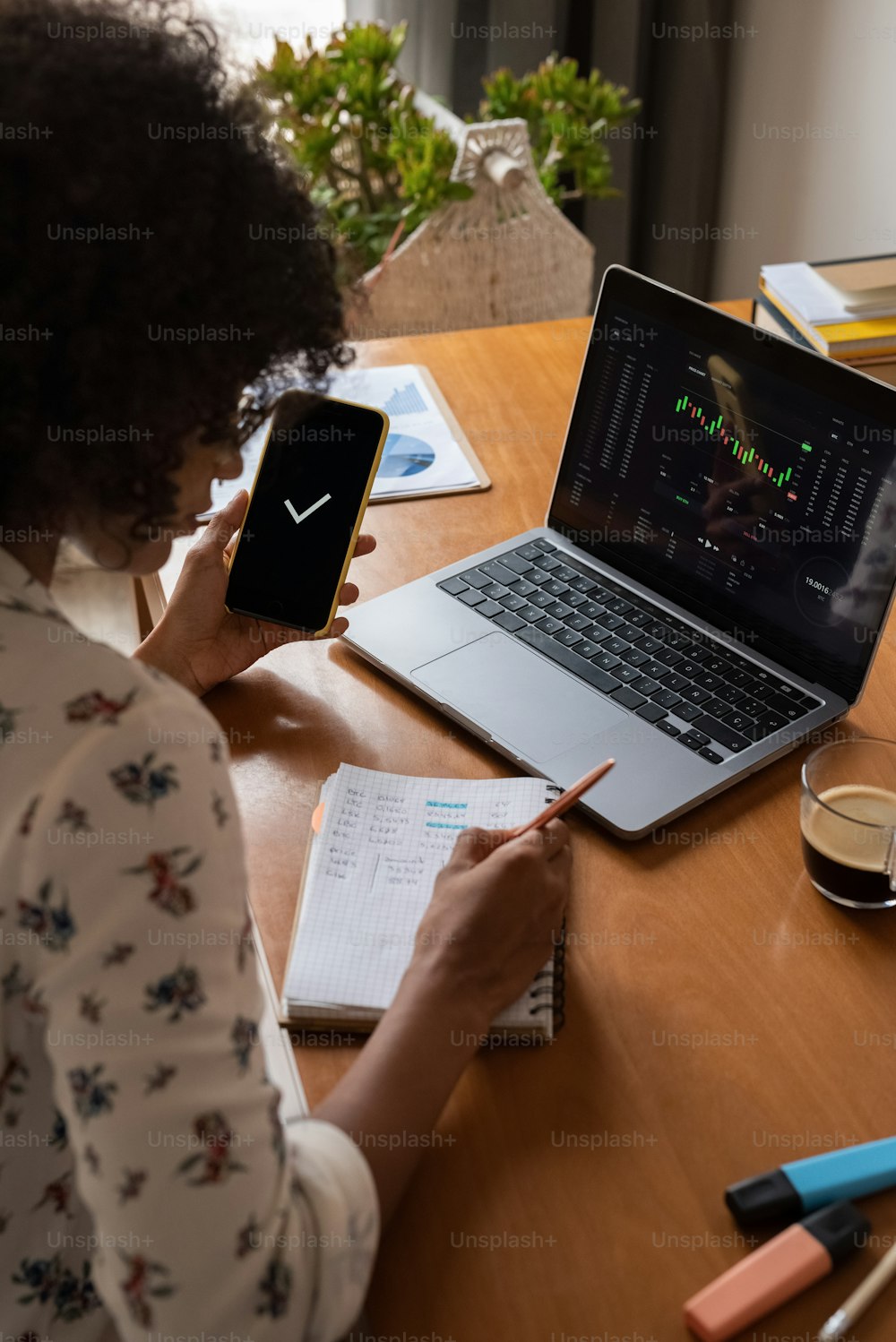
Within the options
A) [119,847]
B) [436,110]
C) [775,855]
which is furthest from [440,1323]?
[436,110]

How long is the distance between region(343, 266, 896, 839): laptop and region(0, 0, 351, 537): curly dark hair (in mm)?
427

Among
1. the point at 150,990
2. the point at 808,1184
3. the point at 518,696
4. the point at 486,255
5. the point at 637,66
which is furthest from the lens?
the point at 637,66

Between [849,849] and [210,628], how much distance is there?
1.75 ft

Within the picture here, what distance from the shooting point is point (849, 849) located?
821 millimetres

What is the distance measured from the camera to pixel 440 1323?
613 mm

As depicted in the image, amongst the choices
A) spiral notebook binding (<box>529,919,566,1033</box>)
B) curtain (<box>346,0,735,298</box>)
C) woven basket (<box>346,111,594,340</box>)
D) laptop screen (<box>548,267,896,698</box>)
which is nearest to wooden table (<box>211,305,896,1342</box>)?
spiral notebook binding (<box>529,919,566,1033</box>)

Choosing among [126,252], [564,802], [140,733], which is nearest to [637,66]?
[564,802]

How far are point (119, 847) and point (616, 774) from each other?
47 centimetres

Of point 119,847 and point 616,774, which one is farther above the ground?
point 119,847

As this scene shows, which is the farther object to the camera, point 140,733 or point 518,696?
point 518,696

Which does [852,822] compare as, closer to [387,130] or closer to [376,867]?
[376,867]

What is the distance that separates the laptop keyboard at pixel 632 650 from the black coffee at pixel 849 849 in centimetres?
11

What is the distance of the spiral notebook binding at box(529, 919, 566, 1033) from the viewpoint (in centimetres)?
76

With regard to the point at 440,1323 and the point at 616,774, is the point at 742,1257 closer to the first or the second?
the point at 440,1323
